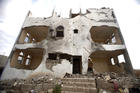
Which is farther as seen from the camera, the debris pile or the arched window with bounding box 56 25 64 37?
the arched window with bounding box 56 25 64 37

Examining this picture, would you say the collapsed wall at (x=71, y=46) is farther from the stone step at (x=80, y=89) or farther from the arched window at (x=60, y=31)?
the stone step at (x=80, y=89)

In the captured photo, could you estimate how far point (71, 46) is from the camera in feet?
34.9

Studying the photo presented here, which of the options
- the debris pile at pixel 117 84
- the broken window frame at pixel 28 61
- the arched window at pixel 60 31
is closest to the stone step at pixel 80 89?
the debris pile at pixel 117 84

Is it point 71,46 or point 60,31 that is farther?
point 60,31

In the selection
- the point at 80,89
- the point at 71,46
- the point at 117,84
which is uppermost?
the point at 71,46

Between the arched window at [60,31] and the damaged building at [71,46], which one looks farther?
the arched window at [60,31]

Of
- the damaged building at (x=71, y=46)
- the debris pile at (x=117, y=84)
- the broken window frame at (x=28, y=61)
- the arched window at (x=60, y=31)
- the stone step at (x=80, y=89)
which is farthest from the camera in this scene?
the broken window frame at (x=28, y=61)

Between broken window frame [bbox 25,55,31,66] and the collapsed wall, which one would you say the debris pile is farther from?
broken window frame [bbox 25,55,31,66]

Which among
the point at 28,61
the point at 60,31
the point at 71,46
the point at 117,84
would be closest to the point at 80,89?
the point at 117,84

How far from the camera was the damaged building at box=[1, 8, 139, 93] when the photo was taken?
9719 millimetres

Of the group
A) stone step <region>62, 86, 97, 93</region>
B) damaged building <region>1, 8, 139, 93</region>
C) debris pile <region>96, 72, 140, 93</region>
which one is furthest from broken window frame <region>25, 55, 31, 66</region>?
debris pile <region>96, 72, 140, 93</region>

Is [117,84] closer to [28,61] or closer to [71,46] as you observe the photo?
[71,46]

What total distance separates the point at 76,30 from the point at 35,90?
8.55m

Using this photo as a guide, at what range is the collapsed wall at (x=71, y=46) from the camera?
384 inches
